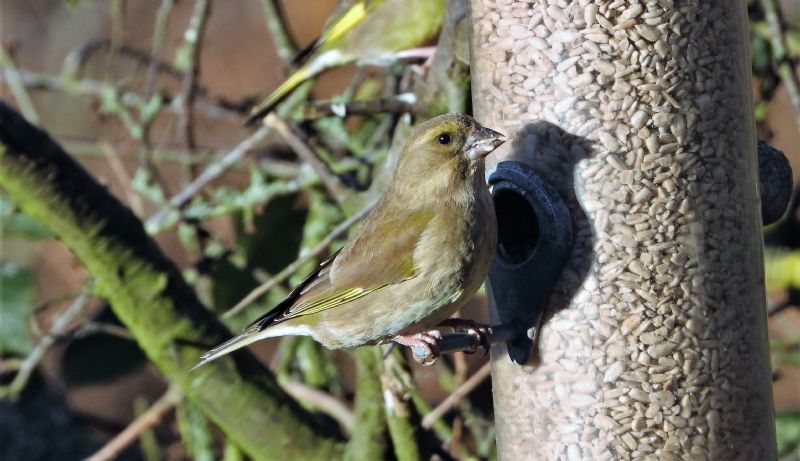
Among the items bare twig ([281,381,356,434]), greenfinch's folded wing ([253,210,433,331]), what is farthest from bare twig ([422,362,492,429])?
greenfinch's folded wing ([253,210,433,331])

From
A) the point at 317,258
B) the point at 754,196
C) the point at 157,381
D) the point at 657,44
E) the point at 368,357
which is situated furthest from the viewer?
the point at 157,381

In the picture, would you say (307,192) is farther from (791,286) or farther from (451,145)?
(791,286)

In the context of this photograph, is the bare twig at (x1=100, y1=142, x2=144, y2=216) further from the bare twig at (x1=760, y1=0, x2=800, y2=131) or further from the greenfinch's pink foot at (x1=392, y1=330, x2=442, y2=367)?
the bare twig at (x1=760, y1=0, x2=800, y2=131)

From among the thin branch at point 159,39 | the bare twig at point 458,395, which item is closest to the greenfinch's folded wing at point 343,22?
the thin branch at point 159,39

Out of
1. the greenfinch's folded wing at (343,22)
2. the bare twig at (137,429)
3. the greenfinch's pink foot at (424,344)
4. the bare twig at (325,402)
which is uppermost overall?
the greenfinch's pink foot at (424,344)

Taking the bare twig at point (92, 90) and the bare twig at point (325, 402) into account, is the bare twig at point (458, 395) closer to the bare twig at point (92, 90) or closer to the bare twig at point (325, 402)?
the bare twig at point (325, 402)

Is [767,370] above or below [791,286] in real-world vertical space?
above

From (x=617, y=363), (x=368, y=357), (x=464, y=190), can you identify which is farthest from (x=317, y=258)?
(x=617, y=363)
